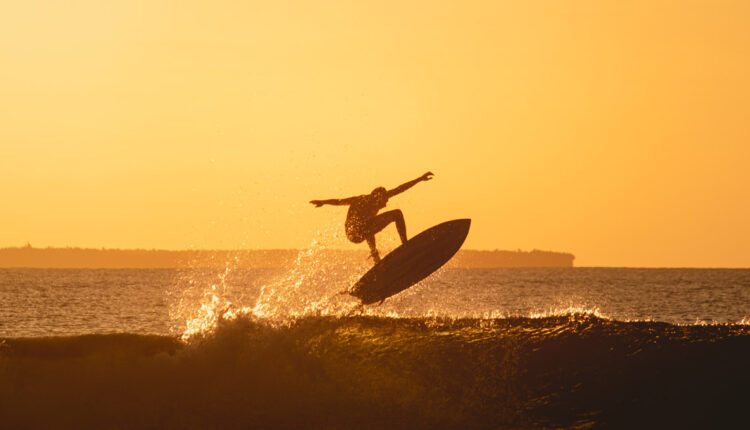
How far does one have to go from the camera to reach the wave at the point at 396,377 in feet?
42.5

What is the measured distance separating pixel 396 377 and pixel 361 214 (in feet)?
14.6

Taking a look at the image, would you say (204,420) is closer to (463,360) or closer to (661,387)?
(463,360)

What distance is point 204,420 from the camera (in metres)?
13.8

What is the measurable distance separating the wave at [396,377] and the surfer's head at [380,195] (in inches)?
104

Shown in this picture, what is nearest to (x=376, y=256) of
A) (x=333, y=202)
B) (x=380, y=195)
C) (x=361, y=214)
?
(x=361, y=214)

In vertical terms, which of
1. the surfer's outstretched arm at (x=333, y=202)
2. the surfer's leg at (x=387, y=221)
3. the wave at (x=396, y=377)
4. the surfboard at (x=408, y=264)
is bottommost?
the wave at (x=396, y=377)

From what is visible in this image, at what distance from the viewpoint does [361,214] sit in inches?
703

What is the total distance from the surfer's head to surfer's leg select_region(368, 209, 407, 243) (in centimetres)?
27

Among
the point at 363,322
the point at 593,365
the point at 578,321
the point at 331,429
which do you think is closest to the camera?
the point at 331,429

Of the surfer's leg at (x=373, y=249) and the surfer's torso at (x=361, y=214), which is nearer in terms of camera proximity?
the surfer's torso at (x=361, y=214)

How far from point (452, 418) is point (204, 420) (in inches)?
163

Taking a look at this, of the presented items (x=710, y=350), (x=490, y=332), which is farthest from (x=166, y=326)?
(x=710, y=350)

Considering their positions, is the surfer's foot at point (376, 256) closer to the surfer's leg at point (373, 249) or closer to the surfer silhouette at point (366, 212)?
the surfer's leg at point (373, 249)

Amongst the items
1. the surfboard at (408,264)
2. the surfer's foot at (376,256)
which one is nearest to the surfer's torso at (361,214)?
the surfer's foot at (376,256)
